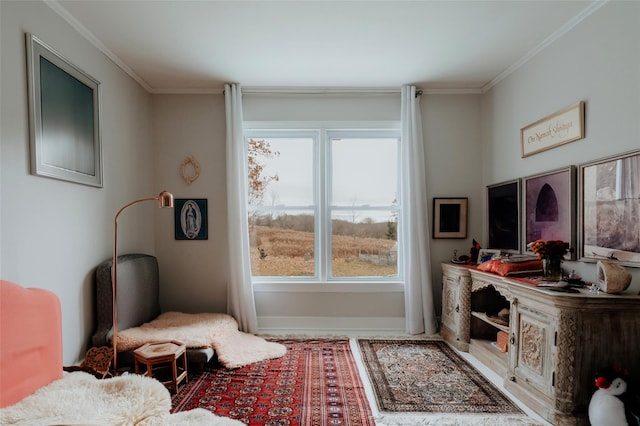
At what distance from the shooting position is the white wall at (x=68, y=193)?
2.00 meters

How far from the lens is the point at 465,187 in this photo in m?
3.95

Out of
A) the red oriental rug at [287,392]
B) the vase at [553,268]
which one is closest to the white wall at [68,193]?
the red oriental rug at [287,392]

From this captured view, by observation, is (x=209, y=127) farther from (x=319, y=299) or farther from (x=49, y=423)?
(x=49, y=423)

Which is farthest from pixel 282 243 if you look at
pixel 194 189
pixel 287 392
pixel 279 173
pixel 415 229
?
pixel 287 392

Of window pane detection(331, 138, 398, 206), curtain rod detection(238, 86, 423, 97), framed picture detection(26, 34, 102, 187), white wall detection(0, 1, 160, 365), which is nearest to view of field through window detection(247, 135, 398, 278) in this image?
window pane detection(331, 138, 398, 206)

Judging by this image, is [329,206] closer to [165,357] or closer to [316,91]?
[316,91]

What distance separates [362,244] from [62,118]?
10.2ft

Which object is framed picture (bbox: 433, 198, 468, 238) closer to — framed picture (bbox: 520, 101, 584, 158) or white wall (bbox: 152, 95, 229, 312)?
framed picture (bbox: 520, 101, 584, 158)

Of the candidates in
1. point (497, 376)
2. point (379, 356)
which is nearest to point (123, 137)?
point (379, 356)

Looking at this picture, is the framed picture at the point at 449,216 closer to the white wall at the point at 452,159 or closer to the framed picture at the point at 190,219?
the white wall at the point at 452,159

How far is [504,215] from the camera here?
3451 millimetres

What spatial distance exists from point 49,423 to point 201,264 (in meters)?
2.46

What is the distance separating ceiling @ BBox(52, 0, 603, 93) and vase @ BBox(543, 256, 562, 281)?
6.05 feet

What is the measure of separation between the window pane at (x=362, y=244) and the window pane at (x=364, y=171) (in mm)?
186
